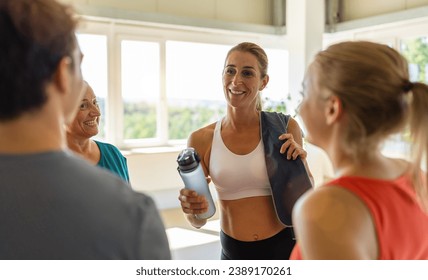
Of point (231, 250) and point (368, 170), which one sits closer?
point (368, 170)

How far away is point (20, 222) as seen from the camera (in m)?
0.37

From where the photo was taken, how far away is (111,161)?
2.95 ft

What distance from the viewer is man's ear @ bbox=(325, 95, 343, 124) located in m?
0.46

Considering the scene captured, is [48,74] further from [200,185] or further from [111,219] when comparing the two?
[200,185]

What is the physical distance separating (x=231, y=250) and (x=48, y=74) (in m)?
0.69

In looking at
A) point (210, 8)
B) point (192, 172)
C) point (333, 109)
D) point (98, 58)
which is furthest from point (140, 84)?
point (333, 109)

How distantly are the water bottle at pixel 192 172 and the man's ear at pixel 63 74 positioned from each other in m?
0.34

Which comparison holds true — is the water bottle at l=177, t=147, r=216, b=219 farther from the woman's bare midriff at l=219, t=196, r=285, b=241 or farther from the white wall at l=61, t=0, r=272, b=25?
the white wall at l=61, t=0, r=272, b=25

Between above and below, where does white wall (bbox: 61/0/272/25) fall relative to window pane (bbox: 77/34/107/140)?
above

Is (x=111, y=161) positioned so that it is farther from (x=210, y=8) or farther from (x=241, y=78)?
(x=210, y=8)

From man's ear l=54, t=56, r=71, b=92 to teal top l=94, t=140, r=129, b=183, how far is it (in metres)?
0.53

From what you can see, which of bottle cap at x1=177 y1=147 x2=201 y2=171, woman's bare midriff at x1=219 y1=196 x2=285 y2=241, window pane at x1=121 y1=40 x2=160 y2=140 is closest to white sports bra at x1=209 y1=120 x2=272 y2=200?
woman's bare midriff at x1=219 y1=196 x2=285 y2=241
